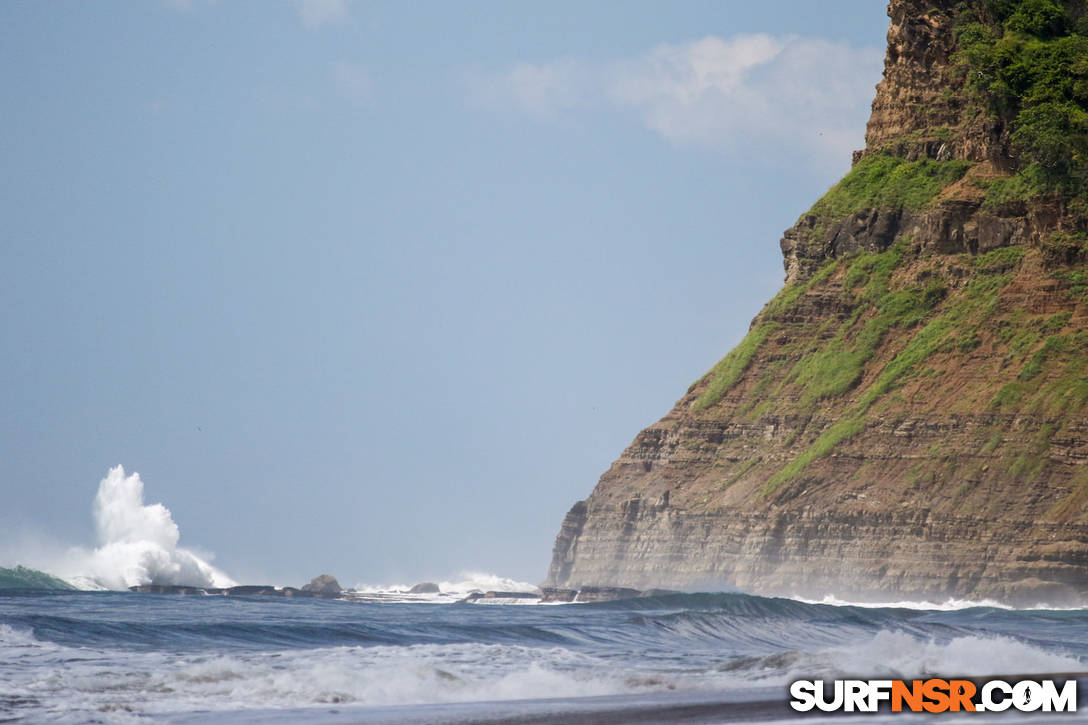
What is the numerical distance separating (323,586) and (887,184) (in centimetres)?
5701

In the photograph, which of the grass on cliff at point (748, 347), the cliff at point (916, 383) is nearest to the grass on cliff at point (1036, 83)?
the cliff at point (916, 383)

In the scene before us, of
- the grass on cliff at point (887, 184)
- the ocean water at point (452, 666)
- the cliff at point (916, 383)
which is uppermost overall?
the grass on cliff at point (887, 184)

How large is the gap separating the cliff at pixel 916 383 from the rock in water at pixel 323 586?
61.8 ft

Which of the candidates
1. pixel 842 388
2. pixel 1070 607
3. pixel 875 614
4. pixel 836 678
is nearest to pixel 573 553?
pixel 842 388

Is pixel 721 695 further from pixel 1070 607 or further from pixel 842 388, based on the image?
pixel 842 388

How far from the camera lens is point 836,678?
21484mm

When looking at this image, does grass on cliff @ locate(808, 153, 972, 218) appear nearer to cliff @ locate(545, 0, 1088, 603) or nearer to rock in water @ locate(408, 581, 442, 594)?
cliff @ locate(545, 0, 1088, 603)

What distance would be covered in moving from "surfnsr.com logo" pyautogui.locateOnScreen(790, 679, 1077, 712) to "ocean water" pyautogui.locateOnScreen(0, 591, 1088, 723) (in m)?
0.67

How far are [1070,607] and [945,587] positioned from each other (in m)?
7.66

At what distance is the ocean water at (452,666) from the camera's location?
18422mm

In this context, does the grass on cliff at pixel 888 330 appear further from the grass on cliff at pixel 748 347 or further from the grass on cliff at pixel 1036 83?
the grass on cliff at pixel 1036 83

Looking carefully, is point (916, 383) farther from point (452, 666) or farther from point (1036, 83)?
point (452, 666)

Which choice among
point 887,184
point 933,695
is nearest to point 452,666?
point 933,695

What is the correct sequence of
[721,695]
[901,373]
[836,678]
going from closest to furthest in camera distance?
[721,695] < [836,678] < [901,373]
